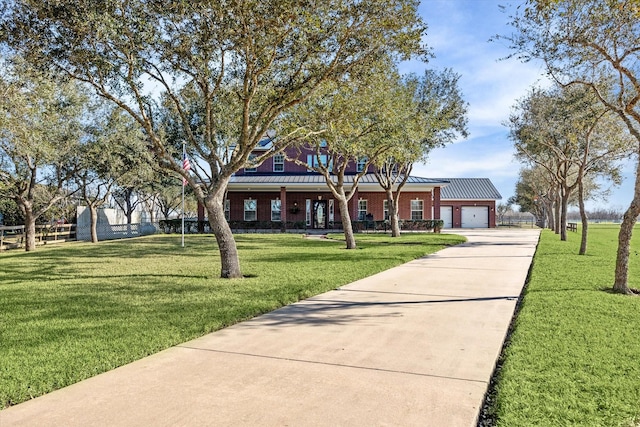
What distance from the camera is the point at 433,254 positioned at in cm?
1545

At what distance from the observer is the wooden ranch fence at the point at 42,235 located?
75.2ft

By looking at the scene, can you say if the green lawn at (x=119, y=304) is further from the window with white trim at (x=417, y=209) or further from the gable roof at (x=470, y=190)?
the gable roof at (x=470, y=190)

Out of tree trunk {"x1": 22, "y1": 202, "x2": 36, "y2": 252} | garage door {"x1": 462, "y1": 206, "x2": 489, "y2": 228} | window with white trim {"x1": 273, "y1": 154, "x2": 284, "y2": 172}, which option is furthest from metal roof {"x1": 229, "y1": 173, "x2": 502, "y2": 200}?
garage door {"x1": 462, "y1": 206, "x2": 489, "y2": 228}

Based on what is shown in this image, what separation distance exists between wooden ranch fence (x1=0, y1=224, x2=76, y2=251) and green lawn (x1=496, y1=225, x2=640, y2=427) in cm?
2405

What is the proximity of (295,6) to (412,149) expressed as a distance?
33.3 ft

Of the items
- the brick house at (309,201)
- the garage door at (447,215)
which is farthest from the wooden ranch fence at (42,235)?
the garage door at (447,215)

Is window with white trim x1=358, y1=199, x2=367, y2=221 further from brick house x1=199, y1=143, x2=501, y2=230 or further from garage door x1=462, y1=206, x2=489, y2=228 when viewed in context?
garage door x1=462, y1=206, x2=489, y2=228

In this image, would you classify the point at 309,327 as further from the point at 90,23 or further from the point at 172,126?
the point at 172,126

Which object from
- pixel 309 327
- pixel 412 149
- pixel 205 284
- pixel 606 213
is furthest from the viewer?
pixel 606 213

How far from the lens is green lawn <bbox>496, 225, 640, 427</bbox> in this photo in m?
3.12

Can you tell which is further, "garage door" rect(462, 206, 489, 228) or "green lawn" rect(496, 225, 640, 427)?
"garage door" rect(462, 206, 489, 228)

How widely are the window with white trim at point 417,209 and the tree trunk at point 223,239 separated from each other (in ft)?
83.8

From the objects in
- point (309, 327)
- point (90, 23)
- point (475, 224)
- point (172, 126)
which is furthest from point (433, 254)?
point (475, 224)

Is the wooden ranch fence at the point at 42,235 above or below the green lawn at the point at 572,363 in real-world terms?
above
